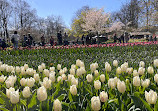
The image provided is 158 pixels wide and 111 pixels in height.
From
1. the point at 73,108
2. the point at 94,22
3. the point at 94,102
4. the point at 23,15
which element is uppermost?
the point at 23,15

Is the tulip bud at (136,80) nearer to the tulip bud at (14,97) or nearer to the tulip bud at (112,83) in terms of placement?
the tulip bud at (112,83)

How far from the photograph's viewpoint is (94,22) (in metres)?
28.2

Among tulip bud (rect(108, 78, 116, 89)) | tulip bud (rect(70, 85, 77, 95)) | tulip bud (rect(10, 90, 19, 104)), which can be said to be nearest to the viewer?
tulip bud (rect(10, 90, 19, 104))

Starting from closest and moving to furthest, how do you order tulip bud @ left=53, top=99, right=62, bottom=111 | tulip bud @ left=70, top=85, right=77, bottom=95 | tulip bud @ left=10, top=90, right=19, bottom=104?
tulip bud @ left=53, top=99, right=62, bottom=111, tulip bud @ left=10, top=90, right=19, bottom=104, tulip bud @ left=70, top=85, right=77, bottom=95

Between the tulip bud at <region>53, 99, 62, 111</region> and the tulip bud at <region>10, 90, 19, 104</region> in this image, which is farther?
the tulip bud at <region>10, 90, 19, 104</region>

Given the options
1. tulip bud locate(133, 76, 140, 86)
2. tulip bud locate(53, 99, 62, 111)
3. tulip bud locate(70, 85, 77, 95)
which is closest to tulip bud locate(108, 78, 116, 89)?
tulip bud locate(133, 76, 140, 86)

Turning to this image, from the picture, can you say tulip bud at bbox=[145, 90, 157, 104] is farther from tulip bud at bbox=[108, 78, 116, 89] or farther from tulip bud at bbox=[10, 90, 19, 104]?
tulip bud at bbox=[10, 90, 19, 104]

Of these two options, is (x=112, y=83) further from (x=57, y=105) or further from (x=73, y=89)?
(x=57, y=105)

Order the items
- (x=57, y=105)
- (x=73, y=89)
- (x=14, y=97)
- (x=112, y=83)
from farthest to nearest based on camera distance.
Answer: (x=112, y=83) → (x=73, y=89) → (x=14, y=97) → (x=57, y=105)

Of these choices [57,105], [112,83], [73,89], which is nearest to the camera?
[57,105]

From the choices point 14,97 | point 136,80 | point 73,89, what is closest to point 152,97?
point 136,80

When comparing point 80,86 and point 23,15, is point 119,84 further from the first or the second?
point 23,15

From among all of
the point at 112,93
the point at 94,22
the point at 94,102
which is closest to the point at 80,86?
the point at 112,93

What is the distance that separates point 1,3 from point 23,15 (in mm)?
5226
